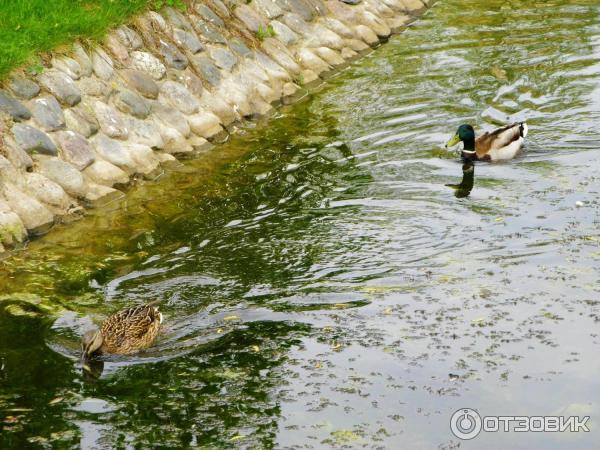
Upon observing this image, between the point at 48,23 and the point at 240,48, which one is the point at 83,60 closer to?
the point at 48,23

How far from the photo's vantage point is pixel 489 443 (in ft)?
28.3

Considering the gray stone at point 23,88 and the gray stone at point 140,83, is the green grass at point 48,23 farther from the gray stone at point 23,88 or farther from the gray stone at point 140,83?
the gray stone at point 140,83

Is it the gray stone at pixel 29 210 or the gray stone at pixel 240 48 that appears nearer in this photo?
the gray stone at pixel 29 210

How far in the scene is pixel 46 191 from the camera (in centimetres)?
1401

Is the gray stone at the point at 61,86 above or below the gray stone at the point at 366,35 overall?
below

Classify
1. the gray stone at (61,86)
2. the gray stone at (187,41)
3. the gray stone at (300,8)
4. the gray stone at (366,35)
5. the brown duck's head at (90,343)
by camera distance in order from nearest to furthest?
the brown duck's head at (90,343) → the gray stone at (61,86) → the gray stone at (187,41) → the gray stone at (300,8) → the gray stone at (366,35)

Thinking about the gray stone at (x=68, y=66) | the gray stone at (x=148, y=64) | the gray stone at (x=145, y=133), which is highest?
the gray stone at (x=148, y=64)

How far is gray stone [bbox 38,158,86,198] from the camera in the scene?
14320 millimetres

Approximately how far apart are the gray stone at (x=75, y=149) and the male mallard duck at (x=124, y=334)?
4.69m

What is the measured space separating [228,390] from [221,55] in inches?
391

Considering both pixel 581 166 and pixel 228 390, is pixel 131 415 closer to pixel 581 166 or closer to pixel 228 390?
pixel 228 390

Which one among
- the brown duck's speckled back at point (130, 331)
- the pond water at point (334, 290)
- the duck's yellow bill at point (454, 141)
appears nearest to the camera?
the pond water at point (334, 290)

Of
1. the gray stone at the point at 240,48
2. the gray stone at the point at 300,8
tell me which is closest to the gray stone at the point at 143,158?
the gray stone at the point at 240,48

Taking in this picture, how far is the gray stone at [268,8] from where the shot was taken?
20.3 m
